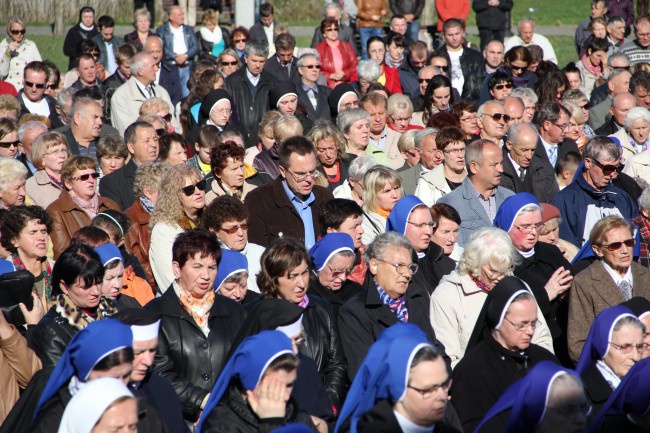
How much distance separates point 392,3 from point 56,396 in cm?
1431

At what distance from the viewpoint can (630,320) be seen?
20.1 feet

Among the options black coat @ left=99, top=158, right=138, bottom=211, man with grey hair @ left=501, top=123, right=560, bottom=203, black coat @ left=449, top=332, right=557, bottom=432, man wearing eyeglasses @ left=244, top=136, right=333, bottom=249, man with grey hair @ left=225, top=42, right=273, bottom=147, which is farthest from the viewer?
man with grey hair @ left=225, top=42, right=273, bottom=147

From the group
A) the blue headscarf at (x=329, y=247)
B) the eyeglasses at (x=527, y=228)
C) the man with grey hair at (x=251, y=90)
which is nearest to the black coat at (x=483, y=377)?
the blue headscarf at (x=329, y=247)

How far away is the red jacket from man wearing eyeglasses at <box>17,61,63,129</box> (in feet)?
13.7

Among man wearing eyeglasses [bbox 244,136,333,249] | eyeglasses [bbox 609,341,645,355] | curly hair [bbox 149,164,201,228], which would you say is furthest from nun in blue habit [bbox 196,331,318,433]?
man wearing eyeglasses [bbox 244,136,333,249]

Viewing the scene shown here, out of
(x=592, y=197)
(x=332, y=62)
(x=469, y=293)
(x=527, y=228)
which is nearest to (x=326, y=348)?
(x=469, y=293)

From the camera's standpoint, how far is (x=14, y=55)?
1592 cm

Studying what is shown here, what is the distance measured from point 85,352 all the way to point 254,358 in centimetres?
82

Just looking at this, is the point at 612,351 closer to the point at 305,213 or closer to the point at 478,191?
the point at 478,191

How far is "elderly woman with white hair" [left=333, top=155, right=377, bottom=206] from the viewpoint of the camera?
929 centimetres

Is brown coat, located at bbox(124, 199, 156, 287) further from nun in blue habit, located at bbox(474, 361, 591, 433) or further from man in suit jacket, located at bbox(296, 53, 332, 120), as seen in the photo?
man in suit jacket, located at bbox(296, 53, 332, 120)

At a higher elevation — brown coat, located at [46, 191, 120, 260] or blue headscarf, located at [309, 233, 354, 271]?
blue headscarf, located at [309, 233, 354, 271]

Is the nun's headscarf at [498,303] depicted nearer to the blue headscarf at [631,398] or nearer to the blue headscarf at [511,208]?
the blue headscarf at [631,398]

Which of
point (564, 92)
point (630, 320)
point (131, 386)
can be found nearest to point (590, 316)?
point (630, 320)
